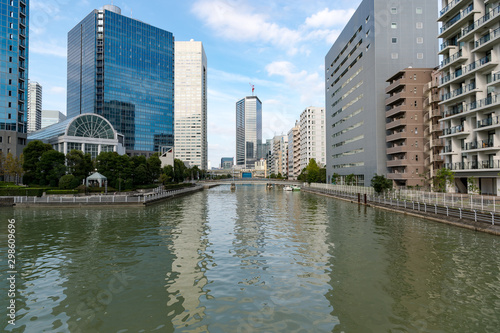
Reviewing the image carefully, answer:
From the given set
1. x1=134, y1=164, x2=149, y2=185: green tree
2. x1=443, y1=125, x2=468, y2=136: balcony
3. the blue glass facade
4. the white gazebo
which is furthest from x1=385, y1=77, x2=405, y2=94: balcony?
the blue glass facade

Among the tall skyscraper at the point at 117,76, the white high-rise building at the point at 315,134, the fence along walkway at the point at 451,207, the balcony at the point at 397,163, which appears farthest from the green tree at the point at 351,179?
the tall skyscraper at the point at 117,76

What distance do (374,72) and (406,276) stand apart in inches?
2724

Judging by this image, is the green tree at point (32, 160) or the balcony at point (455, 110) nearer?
the balcony at point (455, 110)

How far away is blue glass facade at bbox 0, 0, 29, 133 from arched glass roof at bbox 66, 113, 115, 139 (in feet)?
49.5

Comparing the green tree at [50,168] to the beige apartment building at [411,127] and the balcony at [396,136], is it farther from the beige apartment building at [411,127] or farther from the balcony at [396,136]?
the beige apartment building at [411,127]

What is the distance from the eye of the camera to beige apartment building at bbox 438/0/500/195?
45531 millimetres

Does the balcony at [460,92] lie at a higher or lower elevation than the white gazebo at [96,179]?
higher

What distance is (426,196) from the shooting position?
45.4m

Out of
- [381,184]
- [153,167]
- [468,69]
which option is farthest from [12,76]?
[468,69]

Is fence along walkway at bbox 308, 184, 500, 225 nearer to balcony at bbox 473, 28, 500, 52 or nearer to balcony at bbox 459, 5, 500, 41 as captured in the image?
balcony at bbox 473, 28, 500, 52

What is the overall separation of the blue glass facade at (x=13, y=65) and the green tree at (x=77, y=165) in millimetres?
34536

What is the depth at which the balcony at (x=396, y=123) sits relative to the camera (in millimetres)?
66250

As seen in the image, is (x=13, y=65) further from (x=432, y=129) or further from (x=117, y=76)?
(x=432, y=129)

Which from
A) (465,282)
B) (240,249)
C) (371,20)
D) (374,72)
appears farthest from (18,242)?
(371,20)
